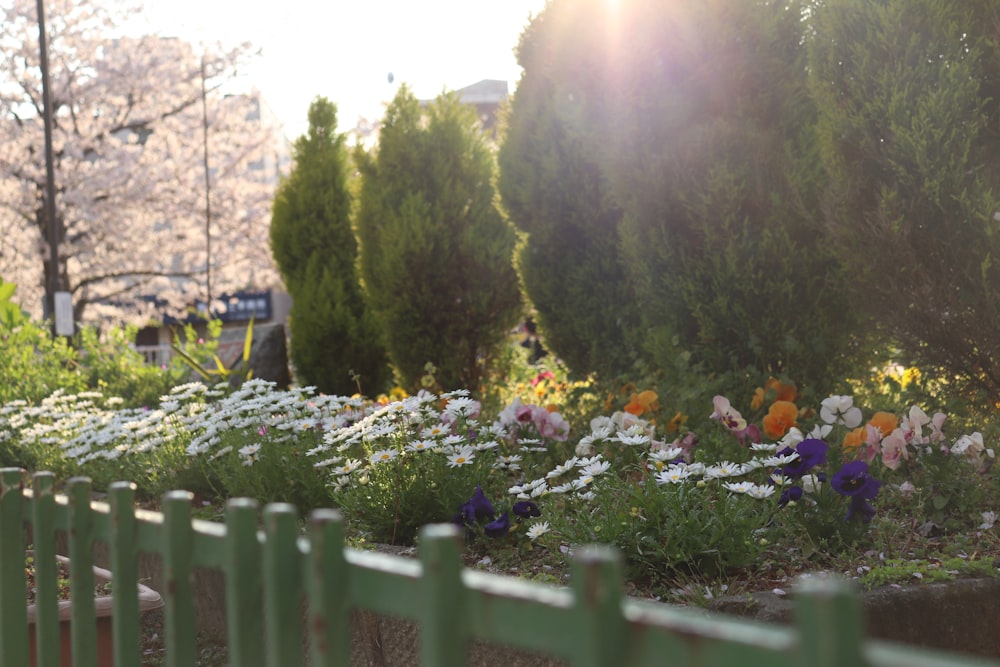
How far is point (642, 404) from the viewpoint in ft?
17.9

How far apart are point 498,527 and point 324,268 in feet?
27.5

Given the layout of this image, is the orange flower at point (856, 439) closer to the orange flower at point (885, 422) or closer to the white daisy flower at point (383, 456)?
the orange flower at point (885, 422)

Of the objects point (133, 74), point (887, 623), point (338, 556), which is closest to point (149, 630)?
point (887, 623)

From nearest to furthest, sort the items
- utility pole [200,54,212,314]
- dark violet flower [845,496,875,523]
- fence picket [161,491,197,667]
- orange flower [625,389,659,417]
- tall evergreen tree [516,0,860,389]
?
fence picket [161,491,197,667] < dark violet flower [845,496,875,523] < orange flower [625,389,659,417] < tall evergreen tree [516,0,860,389] < utility pole [200,54,212,314]

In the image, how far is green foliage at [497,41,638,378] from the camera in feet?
24.0

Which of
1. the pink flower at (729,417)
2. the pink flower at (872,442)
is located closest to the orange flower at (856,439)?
the pink flower at (872,442)

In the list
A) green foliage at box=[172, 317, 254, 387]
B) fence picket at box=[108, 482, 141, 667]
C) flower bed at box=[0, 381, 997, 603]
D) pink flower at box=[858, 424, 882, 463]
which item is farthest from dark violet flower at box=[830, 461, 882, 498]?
green foliage at box=[172, 317, 254, 387]

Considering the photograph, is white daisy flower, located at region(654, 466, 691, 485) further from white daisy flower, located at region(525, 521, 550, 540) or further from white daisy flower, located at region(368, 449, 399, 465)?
white daisy flower, located at region(368, 449, 399, 465)

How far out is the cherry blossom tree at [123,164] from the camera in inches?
824

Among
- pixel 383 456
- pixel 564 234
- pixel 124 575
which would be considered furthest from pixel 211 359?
pixel 124 575

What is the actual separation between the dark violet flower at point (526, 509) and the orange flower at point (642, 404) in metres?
1.67

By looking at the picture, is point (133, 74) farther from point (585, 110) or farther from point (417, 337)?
point (585, 110)

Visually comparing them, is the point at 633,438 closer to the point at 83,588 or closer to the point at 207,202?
the point at 83,588

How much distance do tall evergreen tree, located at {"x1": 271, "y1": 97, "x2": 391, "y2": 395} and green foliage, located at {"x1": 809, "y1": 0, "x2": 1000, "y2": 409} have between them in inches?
270
